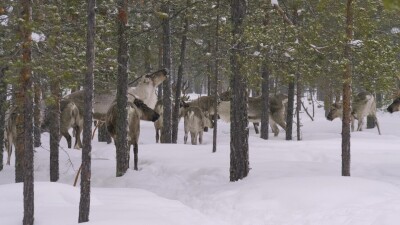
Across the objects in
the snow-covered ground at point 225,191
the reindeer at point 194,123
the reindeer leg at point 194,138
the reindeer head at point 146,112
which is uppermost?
the reindeer head at point 146,112

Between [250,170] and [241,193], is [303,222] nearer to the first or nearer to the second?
[241,193]

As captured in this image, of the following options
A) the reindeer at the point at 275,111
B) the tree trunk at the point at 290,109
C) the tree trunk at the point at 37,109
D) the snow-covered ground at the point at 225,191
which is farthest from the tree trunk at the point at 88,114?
the reindeer at the point at 275,111

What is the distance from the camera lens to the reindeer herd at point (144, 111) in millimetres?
12664

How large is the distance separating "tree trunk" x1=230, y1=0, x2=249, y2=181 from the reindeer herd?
239cm

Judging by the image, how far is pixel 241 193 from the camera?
921 centimetres

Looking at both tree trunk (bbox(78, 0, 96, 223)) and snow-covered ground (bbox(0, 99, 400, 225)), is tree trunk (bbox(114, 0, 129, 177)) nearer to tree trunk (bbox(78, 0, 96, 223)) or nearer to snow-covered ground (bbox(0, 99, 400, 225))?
snow-covered ground (bbox(0, 99, 400, 225))

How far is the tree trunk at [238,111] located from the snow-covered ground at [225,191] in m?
0.37

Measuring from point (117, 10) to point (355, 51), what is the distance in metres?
5.41

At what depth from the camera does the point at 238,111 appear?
34.6 ft

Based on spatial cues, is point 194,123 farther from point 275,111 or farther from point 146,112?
point 146,112

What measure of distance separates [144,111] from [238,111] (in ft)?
9.63

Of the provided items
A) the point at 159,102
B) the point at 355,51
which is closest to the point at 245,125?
the point at 355,51

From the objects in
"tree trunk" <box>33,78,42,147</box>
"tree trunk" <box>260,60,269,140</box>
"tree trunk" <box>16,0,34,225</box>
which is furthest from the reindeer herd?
"tree trunk" <box>16,0,34,225</box>

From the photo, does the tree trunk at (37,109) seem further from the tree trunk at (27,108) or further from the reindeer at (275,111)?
the reindeer at (275,111)
